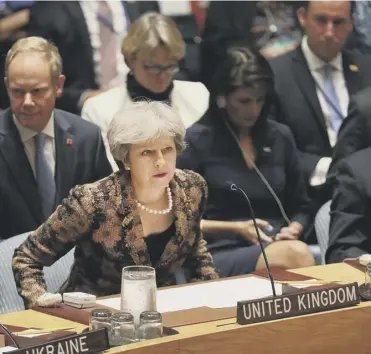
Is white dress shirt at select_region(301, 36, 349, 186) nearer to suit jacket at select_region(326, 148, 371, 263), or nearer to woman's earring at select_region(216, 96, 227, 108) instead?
woman's earring at select_region(216, 96, 227, 108)

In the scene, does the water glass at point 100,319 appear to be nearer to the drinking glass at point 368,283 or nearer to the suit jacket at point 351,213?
the drinking glass at point 368,283

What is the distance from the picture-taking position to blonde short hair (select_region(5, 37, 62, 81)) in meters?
4.07

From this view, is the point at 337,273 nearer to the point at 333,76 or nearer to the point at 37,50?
the point at 37,50

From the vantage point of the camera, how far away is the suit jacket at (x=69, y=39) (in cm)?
456

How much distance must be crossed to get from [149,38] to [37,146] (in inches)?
29.4

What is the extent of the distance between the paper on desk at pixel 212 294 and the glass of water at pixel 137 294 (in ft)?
0.52

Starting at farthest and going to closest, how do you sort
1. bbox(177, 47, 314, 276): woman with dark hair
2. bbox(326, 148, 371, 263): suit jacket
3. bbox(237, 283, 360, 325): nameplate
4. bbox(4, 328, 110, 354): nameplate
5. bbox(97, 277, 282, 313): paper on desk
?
bbox(177, 47, 314, 276): woman with dark hair < bbox(326, 148, 371, 263): suit jacket < bbox(97, 277, 282, 313): paper on desk < bbox(237, 283, 360, 325): nameplate < bbox(4, 328, 110, 354): nameplate

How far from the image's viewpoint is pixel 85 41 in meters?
4.62

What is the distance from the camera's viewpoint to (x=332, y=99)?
5203 mm

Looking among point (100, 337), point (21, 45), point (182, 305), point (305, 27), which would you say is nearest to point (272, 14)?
point (305, 27)

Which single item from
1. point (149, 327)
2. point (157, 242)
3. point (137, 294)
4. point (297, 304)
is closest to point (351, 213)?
point (157, 242)

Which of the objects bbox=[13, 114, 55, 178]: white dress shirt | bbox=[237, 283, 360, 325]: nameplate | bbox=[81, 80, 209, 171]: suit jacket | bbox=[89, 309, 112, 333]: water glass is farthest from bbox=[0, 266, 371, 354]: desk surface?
bbox=[81, 80, 209, 171]: suit jacket

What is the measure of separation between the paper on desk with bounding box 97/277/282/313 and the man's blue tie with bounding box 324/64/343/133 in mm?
2170

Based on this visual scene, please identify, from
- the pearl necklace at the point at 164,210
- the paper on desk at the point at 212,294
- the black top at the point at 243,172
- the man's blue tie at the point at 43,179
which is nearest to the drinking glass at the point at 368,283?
the paper on desk at the point at 212,294
